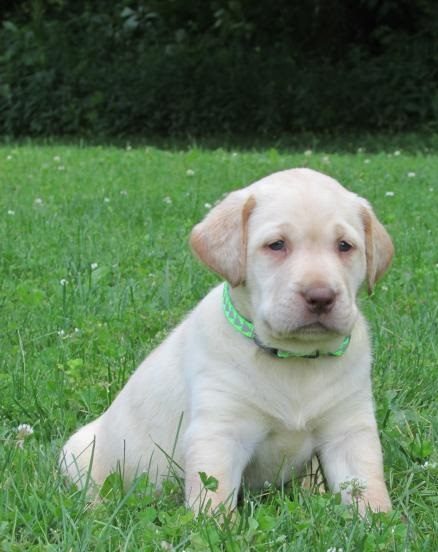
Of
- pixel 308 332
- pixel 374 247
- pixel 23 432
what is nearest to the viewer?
pixel 308 332

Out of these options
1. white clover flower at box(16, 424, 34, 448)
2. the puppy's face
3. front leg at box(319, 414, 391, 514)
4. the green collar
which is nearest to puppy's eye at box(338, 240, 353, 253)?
the puppy's face

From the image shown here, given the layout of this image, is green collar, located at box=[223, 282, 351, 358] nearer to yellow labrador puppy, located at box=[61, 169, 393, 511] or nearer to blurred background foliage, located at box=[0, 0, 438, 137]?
yellow labrador puppy, located at box=[61, 169, 393, 511]

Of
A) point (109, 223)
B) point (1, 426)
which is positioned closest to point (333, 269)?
point (1, 426)

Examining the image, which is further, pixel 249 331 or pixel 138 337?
pixel 138 337

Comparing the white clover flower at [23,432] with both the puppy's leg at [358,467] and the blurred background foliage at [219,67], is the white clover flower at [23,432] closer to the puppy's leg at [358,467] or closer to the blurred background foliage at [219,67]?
the puppy's leg at [358,467]

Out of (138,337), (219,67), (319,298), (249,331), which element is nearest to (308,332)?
(319,298)

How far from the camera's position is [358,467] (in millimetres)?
3102

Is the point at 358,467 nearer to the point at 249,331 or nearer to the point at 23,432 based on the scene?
the point at 249,331

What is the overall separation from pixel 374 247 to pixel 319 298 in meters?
0.47

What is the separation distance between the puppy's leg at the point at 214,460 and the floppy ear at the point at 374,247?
669mm

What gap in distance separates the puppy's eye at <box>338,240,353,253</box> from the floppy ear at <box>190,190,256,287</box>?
0.95 feet

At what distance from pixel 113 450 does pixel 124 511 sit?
0.55 m

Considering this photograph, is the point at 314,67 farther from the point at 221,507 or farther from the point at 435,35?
the point at 221,507

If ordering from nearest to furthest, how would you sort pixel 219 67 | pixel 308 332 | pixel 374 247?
1. pixel 308 332
2. pixel 374 247
3. pixel 219 67
